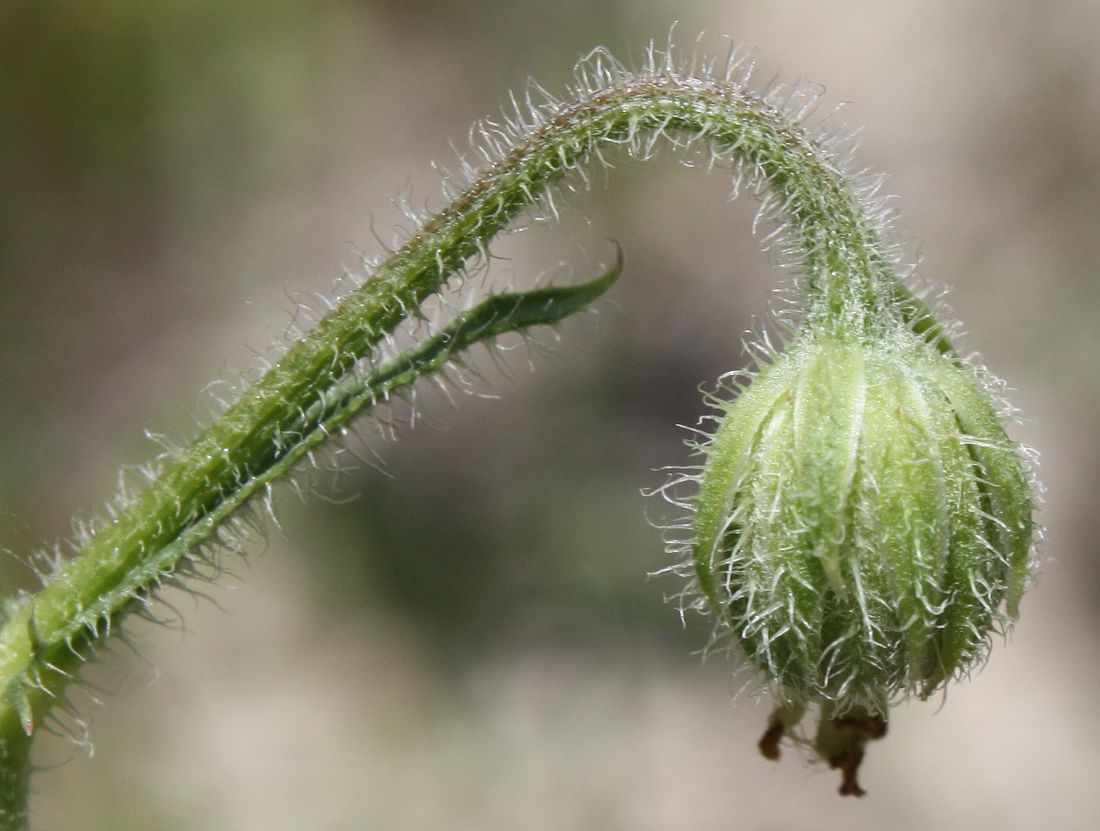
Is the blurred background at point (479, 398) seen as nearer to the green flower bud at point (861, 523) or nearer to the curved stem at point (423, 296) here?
the curved stem at point (423, 296)

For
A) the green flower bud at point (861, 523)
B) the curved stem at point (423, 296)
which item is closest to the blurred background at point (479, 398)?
the curved stem at point (423, 296)

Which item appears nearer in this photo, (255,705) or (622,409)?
(255,705)

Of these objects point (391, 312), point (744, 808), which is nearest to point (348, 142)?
point (744, 808)

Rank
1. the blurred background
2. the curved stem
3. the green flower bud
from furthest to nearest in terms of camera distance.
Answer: the blurred background, the curved stem, the green flower bud

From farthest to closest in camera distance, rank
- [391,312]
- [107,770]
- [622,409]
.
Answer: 1. [622,409]
2. [107,770]
3. [391,312]

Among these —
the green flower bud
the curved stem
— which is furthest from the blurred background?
the green flower bud

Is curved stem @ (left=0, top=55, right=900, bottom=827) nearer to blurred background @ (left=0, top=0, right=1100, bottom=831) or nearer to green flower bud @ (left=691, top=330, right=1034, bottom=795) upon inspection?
green flower bud @ (left=691, top=330, right=1034, bottom=795)

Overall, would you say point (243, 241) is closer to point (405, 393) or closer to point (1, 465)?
point (1, 465)

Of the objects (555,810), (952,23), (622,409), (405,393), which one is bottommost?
(555,810)
